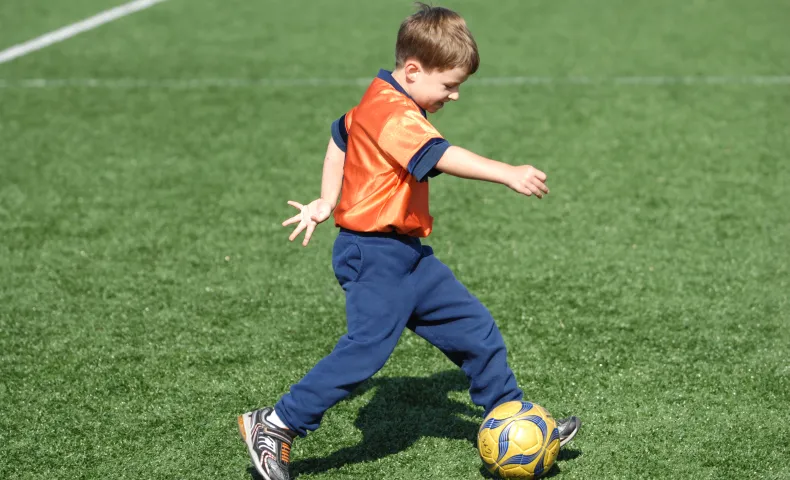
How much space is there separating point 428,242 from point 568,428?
244 centimetres

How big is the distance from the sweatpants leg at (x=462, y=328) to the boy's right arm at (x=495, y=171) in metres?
0.53

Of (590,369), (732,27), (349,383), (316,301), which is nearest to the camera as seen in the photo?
(349,383)

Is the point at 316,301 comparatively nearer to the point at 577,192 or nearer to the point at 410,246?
the point at 410,246

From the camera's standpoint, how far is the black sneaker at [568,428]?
158 inches

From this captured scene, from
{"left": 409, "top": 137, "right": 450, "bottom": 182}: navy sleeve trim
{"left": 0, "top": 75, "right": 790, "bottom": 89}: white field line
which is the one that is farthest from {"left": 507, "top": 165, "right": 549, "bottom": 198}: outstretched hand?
{"left": 0, "top": 75, "right": 790, "bottom": 89}: white field line

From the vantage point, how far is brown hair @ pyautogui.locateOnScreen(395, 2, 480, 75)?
370 cm

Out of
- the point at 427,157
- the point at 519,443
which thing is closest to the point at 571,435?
the point at 519,443

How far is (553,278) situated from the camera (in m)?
5.75

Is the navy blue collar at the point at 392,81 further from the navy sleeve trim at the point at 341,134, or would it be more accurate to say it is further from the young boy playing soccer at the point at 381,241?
the navy sleeve trim at the point at 341,134

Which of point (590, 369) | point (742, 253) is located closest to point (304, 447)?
point (590, 369)

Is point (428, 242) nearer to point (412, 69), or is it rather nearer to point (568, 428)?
point (568, 428)

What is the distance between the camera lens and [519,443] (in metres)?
3.81

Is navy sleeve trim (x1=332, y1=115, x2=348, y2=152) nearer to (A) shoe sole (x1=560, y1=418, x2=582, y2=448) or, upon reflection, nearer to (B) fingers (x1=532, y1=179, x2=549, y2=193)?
(B) fingers (x1=532, y1=179, x2=549, y2=193)

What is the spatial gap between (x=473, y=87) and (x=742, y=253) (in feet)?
12.9
